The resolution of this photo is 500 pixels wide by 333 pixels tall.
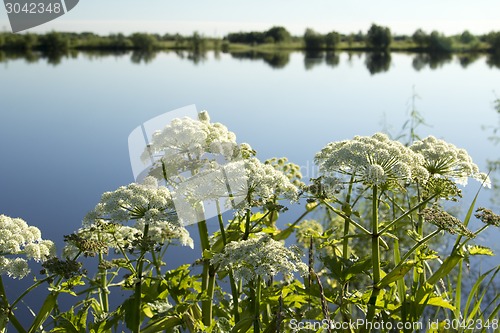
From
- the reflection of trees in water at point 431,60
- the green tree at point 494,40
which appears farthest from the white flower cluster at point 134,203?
the green tree at point 494,40

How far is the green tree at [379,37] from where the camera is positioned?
59500 millimetres

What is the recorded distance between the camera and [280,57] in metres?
63.1

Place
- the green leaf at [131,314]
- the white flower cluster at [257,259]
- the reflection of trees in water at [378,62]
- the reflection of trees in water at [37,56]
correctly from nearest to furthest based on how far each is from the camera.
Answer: the white flower cluster at [257,259], the green leaf at [131,314], the reflection of trees in water at [37,56], the reflection of trees in water at [378,62]

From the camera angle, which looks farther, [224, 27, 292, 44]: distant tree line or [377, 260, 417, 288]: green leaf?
[224, 27, 292, 44]: distant tree line

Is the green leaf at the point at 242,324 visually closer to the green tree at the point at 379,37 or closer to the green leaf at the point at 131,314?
the green leaf at the point at 131,314

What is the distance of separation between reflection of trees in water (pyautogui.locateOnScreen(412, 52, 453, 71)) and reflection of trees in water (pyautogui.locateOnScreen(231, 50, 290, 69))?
13219 mm

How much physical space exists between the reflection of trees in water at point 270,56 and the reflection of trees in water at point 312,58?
2.16 m

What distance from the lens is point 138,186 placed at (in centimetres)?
250

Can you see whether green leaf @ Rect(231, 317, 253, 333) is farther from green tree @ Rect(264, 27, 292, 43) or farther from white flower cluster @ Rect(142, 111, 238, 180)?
green tree @ Rect(264, 27, 292, 43)

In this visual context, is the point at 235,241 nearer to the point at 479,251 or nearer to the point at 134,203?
the point at 134,203

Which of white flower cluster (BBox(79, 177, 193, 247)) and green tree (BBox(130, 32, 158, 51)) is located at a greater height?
white flower cluster (BBox(79, 177, 193, 247))

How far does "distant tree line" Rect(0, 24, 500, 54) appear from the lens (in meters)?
54.8

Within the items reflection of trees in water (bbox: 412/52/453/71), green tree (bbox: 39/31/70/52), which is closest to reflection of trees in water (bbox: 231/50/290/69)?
reflection of trees in water (bbox: 412/52/453/71)

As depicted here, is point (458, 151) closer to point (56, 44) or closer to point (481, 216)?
point (481, 216)
